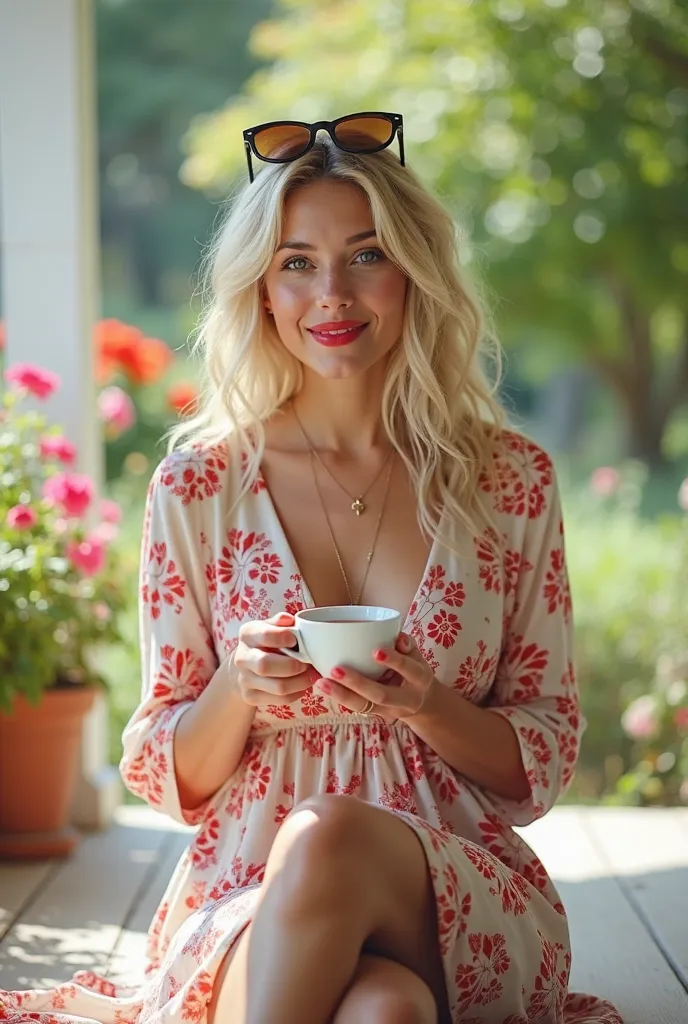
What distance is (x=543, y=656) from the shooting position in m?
2.21

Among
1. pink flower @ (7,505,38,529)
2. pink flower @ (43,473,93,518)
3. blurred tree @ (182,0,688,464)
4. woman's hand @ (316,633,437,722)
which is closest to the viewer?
woman's hand @ (316,633,437,722)

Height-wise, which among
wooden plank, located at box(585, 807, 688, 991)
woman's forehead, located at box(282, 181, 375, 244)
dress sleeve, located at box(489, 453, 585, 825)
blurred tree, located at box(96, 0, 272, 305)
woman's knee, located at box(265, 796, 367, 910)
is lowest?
wooden plank, located at box(585, 807, 688, 991)

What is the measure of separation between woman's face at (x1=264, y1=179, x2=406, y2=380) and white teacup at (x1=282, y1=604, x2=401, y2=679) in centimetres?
62

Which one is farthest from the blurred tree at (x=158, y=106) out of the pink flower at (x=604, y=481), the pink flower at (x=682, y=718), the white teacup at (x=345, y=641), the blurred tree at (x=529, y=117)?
the white teacup at (x=345, y=641)

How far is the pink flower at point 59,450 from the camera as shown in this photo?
3219 mm

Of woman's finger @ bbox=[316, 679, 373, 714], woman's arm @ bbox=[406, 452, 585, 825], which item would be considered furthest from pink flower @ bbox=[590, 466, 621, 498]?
woman's finger @ bbox=[316, 679, 373, 714]

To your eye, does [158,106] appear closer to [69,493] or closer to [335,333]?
[69,493]

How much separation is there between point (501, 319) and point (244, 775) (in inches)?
295

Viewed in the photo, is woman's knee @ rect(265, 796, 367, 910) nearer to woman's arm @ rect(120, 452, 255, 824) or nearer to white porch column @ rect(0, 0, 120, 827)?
woman's arm @ rect(120, 452, 255, 824)

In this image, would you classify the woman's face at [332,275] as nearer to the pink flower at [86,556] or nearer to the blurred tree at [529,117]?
the pink flower at [86,556]

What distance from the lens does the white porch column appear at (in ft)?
11.1

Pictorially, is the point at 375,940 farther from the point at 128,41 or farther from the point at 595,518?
the point at 128,41

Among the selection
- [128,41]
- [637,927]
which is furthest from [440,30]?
[128,41]

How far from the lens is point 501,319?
30.3ft
